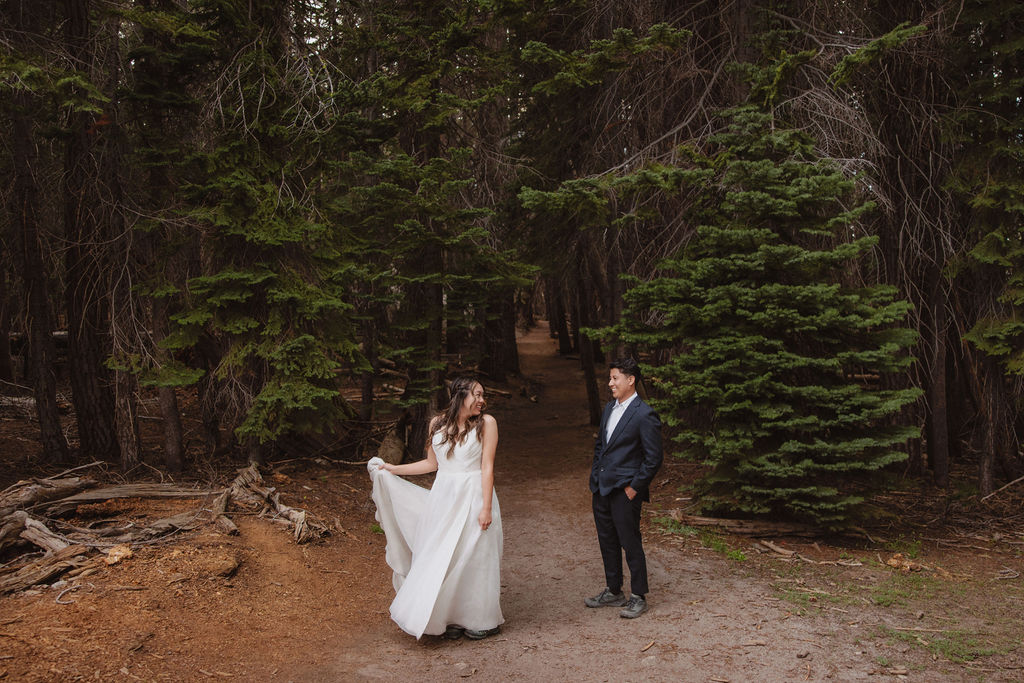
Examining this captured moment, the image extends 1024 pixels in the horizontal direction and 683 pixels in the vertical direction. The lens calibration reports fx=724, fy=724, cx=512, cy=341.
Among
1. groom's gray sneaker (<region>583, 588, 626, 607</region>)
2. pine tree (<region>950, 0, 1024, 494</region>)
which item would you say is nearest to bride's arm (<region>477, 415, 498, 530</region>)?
groom's gray sneaker (<region>583, 588, 626, 607</region>)

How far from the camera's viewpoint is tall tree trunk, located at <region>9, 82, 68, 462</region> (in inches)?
378

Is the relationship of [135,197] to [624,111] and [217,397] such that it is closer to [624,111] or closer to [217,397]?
[217,397]

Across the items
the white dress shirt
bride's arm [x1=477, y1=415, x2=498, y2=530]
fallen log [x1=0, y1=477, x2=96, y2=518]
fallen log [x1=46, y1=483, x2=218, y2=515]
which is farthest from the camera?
fallen log [x1=46, y1=483, x2=218, y2=515]

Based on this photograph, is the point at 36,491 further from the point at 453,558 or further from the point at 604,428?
the point at 604,428

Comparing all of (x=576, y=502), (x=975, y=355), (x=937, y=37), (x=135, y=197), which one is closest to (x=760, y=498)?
(x=576, y=502)

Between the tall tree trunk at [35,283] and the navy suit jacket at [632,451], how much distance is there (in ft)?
26.9

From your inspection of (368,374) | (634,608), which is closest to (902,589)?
(634,608)

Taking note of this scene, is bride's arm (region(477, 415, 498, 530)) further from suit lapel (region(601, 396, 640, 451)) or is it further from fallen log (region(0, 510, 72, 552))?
fallen log (region(0, 510, 72, 552))

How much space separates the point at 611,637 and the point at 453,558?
1405 millimetres

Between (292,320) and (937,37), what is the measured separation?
940cm

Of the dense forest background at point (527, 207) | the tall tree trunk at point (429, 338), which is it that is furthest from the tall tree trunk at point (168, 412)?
the tall tree trunk at point (429, 338)

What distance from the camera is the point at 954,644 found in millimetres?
5543

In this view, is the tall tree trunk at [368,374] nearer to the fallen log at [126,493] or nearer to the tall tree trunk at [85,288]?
the fallen log at [126,493]

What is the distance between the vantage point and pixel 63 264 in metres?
10.6
